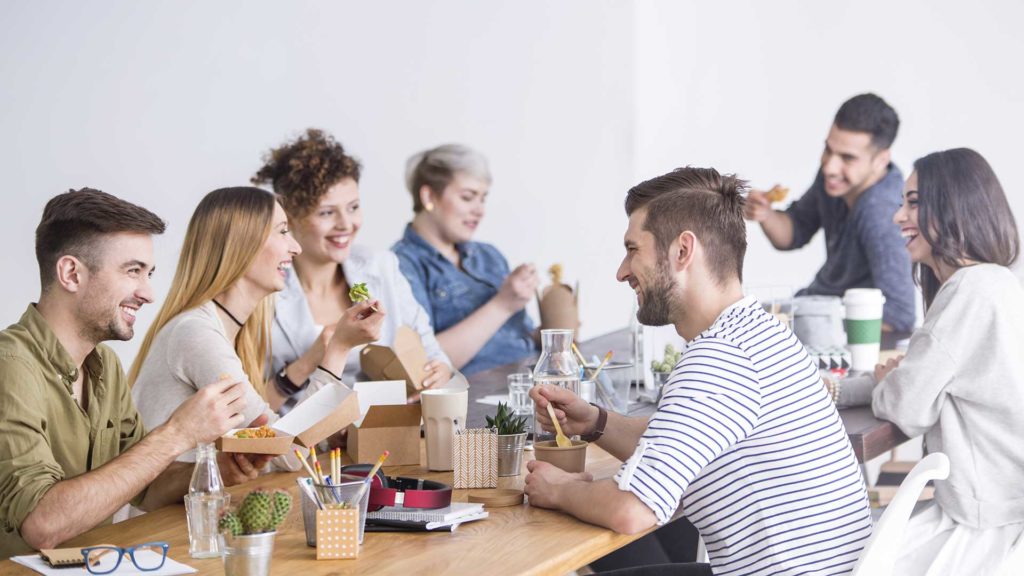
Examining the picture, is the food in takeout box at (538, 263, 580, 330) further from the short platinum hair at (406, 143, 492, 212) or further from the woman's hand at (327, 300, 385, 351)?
the woman's hand at (327, 300, 385, 351)

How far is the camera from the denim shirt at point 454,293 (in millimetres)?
3990

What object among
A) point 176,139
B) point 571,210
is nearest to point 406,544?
point 176,139

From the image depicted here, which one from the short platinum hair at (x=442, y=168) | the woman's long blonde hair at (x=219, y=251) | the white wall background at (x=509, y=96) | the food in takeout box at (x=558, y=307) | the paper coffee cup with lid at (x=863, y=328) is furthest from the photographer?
the short platinum hair at (x=442, y=168)

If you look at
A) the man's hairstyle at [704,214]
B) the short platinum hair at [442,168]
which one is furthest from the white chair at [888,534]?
the short platinum hair at [442,168]

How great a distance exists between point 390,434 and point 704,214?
0.77 metres

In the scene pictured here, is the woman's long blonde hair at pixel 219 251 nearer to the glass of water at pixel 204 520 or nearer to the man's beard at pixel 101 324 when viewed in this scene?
the man's beard at pixel 101 324

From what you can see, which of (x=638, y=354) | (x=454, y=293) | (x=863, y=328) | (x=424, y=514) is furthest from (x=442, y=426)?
(x=454, y=293)

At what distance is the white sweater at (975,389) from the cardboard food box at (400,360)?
44.0 inches

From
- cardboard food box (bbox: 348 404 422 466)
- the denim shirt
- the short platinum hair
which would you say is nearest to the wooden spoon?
cardboard food box (bbox: 348 404 422 466)

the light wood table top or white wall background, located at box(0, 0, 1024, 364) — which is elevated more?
white wall background, located at box(0, 0, 1024, 364)

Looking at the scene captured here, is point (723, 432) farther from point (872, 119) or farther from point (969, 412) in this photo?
point (872, 119)

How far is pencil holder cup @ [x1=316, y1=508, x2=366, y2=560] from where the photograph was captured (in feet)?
4.92

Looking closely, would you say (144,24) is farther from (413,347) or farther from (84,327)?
(84,327)

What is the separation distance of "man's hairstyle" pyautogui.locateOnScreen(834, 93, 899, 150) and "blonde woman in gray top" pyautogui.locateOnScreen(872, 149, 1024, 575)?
71.6 inches
